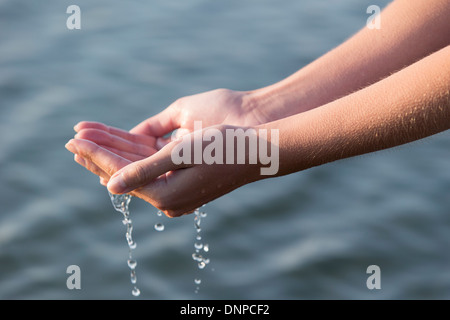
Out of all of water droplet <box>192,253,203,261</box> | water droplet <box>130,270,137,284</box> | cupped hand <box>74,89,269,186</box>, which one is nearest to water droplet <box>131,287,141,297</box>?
water droplet <box>130,270,137,284</box>

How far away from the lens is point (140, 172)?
249cm

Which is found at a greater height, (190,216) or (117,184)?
(190,216)

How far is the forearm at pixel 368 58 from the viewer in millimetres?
2783

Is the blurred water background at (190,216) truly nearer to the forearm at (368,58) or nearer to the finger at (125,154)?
the forearm at (368,58)

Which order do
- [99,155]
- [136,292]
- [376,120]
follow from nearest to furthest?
[376,120] → [99,155] → [136,292]

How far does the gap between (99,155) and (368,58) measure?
3.90 ft

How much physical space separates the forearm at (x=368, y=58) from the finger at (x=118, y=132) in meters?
0.51

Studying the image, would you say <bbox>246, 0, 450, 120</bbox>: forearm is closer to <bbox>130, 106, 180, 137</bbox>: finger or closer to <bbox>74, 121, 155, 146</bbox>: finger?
<bbox>130, 106, 180, 137</bbox>: finger

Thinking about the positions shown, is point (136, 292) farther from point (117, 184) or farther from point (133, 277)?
point (117, 184)

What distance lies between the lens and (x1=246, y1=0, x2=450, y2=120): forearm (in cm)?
278

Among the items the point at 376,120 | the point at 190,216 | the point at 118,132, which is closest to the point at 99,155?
the point at 118,132

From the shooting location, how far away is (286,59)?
5168 millimetres

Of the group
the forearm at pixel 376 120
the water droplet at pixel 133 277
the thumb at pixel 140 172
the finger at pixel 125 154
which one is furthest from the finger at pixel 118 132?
the water droplet at pixel 133 277

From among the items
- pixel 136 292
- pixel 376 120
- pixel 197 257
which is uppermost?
pixel 376 120
